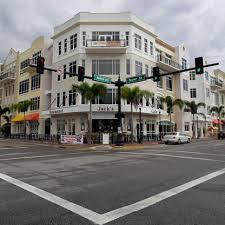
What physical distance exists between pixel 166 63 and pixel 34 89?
2323cm

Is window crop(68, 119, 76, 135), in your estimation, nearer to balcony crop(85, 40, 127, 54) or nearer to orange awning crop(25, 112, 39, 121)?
orange awning crop(25, 112, 39, 121)

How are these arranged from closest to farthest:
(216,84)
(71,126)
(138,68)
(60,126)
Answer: (71,126) < (138,68) < (60,126) < (216,84)

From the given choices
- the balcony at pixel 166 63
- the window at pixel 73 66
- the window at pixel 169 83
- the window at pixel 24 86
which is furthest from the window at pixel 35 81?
the window at pixel 169 83

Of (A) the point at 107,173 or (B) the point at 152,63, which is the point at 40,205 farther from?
(B) the point at 152,63

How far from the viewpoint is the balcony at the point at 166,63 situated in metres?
39.2

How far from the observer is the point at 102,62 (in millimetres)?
33688

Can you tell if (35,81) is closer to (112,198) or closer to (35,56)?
(35,56)

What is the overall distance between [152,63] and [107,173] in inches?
1208

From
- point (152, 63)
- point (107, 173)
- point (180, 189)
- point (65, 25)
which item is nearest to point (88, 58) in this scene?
point (65, 25)

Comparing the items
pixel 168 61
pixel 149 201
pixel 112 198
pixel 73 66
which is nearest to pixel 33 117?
pixel 73 66

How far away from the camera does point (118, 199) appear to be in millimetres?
5938

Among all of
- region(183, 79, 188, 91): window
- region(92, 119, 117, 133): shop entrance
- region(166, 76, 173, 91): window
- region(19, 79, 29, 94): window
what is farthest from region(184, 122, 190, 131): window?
region(19, 79, 29, 94): window

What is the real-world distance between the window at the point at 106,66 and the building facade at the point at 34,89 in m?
11.0

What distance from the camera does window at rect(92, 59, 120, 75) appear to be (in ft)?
110
